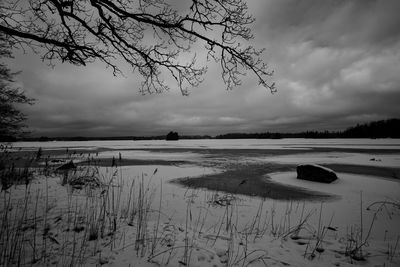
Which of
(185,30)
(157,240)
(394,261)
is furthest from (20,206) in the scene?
(394,261)

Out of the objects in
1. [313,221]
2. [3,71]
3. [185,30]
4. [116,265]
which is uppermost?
[3,71]

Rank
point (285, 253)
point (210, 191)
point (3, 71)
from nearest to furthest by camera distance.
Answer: point (285, 253), point (210, 191), point (3, 71)

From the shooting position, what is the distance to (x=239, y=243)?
344cm

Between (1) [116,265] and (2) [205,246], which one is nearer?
(1) [116,265]

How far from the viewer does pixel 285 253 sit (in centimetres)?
317

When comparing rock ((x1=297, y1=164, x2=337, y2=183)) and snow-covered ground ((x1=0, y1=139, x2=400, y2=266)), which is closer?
snow-covered ground ((x1=0, y1=139, x2=400, y2=266))

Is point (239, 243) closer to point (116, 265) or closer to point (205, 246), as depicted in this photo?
point (205, 246)

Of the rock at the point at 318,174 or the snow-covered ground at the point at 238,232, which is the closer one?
the snow-covered ground at the point at 238,232

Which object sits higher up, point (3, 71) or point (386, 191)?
point (3, 71)

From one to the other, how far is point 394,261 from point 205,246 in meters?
2.49

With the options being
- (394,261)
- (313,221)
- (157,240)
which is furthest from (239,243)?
(313,221)

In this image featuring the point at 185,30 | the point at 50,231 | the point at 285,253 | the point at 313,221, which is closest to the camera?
the point at 285,253

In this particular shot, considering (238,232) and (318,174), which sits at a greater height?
(318,174)

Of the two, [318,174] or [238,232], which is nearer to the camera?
[238,232]
